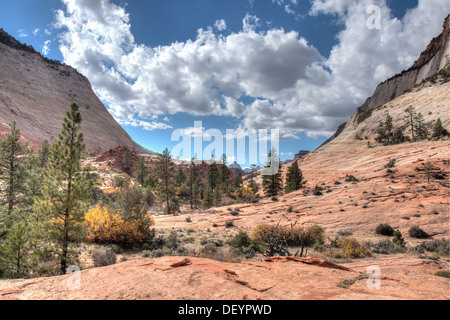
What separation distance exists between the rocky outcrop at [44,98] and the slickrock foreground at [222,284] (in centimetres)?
8056

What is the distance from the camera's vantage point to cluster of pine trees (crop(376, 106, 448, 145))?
36594mm

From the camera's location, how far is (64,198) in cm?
859

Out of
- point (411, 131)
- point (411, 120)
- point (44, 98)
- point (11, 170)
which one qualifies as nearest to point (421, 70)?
point (411, 131)

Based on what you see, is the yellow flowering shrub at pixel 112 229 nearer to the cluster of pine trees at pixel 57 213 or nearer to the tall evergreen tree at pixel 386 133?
the cluster of pine trees at pixel 57 213

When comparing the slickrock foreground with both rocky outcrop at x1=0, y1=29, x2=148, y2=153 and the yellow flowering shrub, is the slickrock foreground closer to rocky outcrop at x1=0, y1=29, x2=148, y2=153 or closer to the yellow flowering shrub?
the yellow flowering shrub

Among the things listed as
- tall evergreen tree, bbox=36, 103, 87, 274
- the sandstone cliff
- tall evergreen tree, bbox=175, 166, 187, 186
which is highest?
Result: the sandstone cliff

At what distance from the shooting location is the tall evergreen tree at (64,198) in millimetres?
8289

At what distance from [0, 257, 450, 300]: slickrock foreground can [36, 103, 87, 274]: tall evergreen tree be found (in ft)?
15.4

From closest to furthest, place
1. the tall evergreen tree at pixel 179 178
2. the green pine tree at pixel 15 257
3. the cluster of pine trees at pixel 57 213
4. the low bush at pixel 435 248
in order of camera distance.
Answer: the green pine tree at pixel 15 257
the cluster of pine trees at pixel 57 213
the low bush at pixel 435 248
the tall evergreen tree at pixel 179 178

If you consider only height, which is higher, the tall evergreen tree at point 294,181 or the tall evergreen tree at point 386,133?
the tall evergreen tree at point 386,133

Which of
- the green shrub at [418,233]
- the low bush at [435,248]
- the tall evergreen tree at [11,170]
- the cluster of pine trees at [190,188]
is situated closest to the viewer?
the low bush at [435,248]

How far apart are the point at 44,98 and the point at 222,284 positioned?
388 feet

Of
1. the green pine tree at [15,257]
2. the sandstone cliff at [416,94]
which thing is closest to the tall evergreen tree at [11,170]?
the green pine tree at [15,257]

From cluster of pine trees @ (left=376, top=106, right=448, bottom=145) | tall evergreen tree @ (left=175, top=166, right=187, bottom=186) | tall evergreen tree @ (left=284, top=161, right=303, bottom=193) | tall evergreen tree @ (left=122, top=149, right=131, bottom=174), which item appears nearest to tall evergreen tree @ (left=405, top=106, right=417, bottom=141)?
cluster of pine trees @ (left=376, top=106, right=448, bottom=145)
